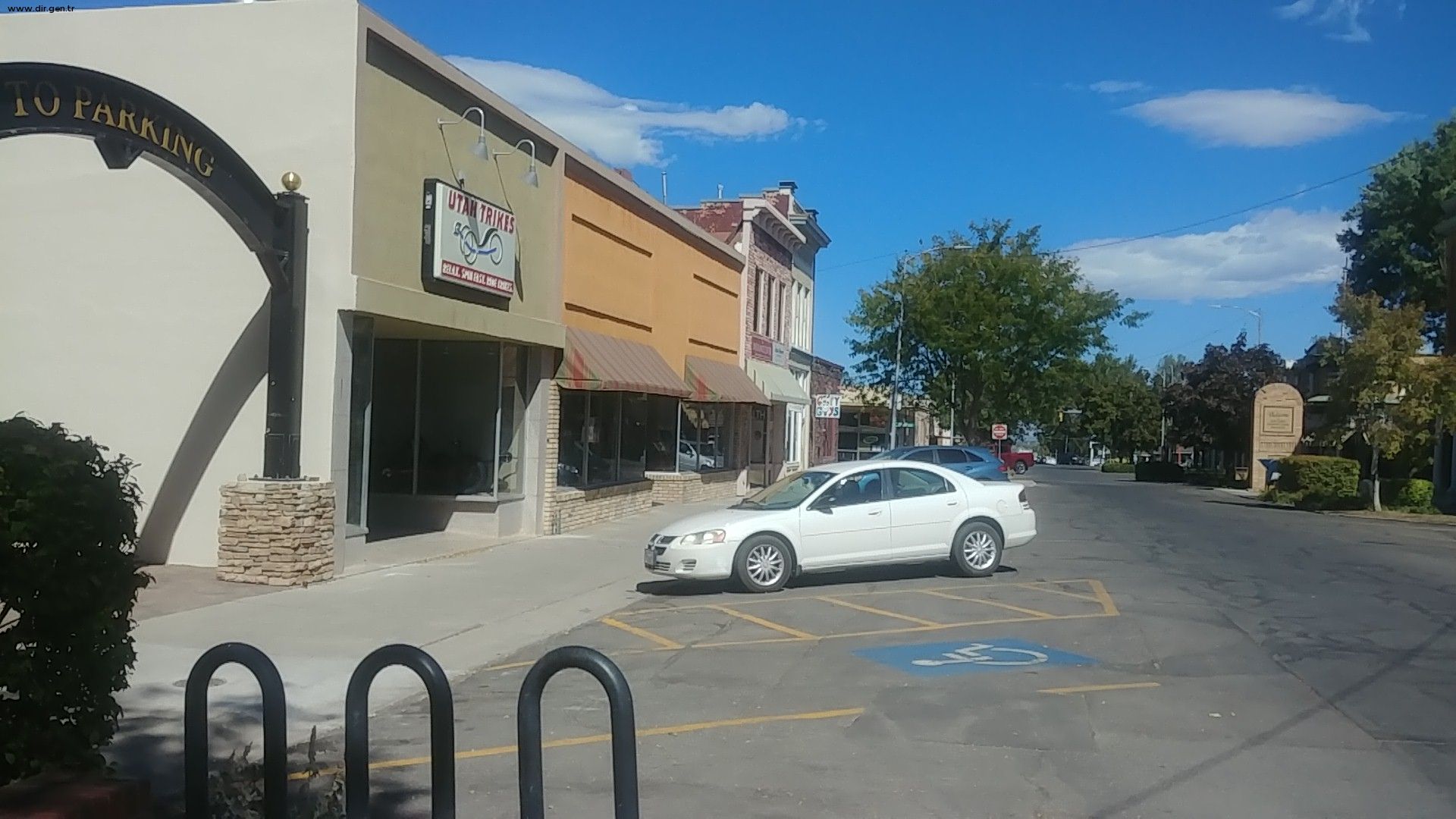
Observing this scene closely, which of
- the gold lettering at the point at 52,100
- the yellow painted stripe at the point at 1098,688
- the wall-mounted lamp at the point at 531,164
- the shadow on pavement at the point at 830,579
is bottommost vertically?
the shadow on pavement at the point at 830,579

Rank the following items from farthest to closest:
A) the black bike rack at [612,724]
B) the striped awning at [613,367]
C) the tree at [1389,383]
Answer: the tree at [1389,383]
the striped awning at [613,367]
the black bike rack at [612,724]

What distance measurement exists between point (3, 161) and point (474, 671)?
9581mm

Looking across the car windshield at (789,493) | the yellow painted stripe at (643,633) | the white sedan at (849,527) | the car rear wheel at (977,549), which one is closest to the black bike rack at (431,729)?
the yellow painted stripe at (643,633)

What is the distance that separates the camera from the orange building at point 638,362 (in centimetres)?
2105

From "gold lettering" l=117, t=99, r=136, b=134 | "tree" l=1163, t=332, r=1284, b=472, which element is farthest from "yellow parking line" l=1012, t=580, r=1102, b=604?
"tree" l=1163, t=332, r=1284, b=472

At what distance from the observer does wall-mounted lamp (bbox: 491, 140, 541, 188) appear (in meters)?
18.3

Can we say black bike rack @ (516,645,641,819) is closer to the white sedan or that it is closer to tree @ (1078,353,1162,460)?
the white sedan

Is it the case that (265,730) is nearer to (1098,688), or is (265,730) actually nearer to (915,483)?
(1098,688)

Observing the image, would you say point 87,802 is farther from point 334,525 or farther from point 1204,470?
point 1204,470

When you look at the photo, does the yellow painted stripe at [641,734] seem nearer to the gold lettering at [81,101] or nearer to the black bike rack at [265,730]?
the black bike rack at [265,730]

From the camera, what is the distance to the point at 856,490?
14883mm

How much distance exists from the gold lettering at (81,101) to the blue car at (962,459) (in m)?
23.2

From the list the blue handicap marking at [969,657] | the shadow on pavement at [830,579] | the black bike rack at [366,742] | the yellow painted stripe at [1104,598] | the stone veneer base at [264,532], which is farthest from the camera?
the shadow on pavement at [830,579]

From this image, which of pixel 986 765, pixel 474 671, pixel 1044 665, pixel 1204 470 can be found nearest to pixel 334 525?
pixel 474 671
